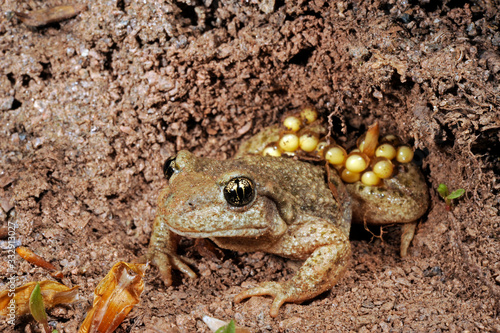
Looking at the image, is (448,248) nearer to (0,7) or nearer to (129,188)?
(129,188)

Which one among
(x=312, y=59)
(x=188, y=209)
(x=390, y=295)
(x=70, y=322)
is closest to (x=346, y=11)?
Result: (x=312, y=59)

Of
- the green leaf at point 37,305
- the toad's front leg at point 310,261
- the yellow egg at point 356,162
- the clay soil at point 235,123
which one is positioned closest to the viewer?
the green leaf at point 37,305

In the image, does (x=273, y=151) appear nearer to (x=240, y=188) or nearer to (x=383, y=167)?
(x=383, y=167)

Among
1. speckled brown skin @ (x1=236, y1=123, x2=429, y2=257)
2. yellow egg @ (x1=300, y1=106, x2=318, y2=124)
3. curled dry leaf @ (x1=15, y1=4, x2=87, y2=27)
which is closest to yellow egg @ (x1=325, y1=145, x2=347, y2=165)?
speckled brown skin @ (x1=236, y1=123, x2=429, y2=257)

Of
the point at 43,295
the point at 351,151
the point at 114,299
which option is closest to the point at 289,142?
the point at 351,151

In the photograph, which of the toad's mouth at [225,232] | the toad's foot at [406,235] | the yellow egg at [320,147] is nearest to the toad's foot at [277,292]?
the toad's mouth at [225,232]

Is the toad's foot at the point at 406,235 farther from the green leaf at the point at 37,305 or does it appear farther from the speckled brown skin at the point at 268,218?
the green leaf at the point at 37,305

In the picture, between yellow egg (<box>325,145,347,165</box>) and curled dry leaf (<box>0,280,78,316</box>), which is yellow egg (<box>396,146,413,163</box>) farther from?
curled dry leaf (<box>0,280,78,316</box>)
